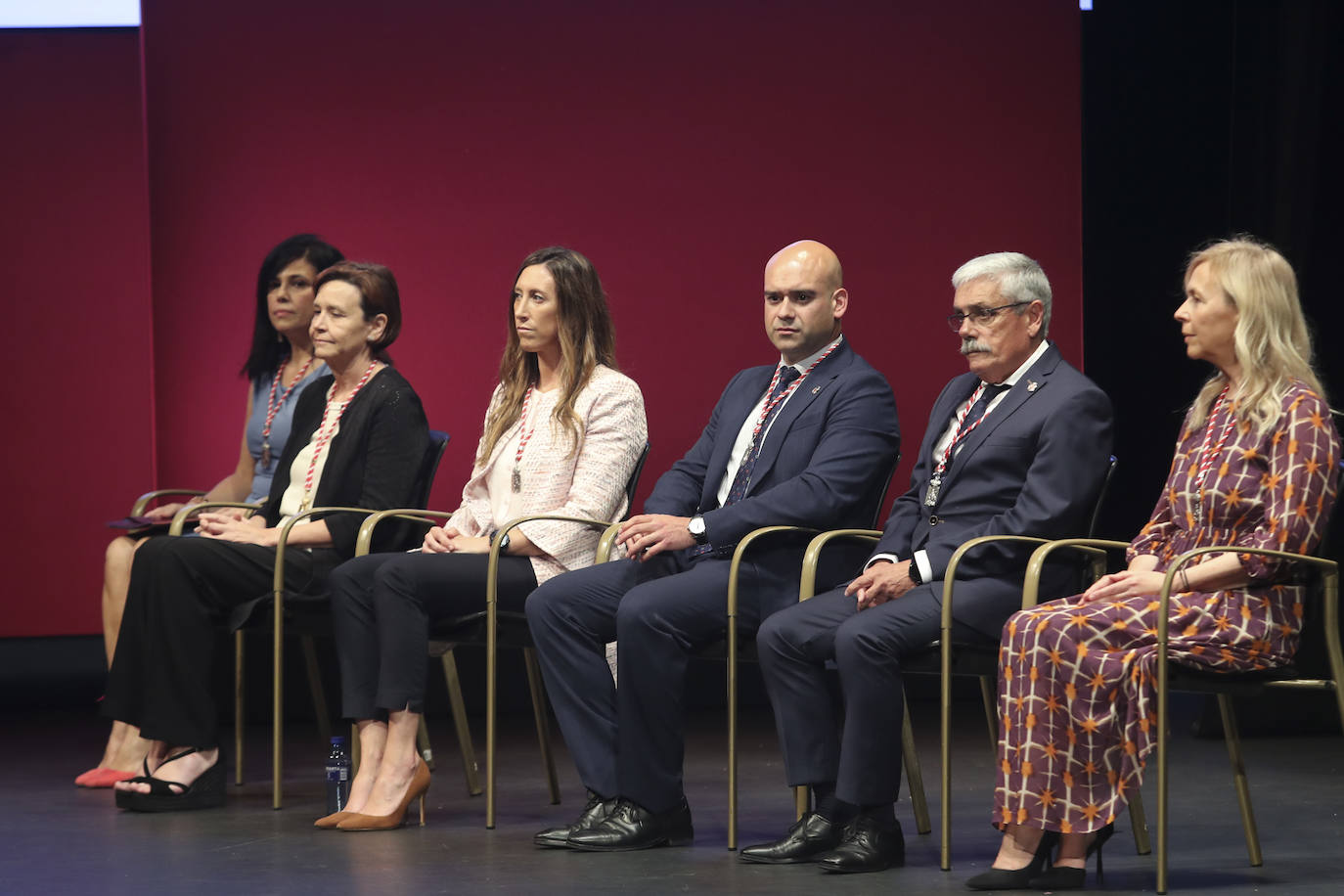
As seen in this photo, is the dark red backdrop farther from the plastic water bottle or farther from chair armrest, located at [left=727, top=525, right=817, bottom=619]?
chair armrest, located at [left=727, top=525, right=817, bottom=619]

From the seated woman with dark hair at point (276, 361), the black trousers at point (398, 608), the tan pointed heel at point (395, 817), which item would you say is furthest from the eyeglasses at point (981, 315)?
the seated woman with dark hair at point (276, 361)

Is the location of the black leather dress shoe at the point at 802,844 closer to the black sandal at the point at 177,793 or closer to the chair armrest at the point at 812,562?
the chair armrest at the point at 812,562

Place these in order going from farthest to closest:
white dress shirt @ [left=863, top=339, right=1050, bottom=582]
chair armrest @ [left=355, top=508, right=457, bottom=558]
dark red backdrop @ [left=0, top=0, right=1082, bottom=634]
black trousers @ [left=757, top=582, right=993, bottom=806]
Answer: dark red backdrop @ [left=0, top=0, right=1082, bottom=634]
chair armrest @ [left=355, top=508, right=457, bottom=558]
white dress shirt @ [left=863, top=339, right=1050, bottom=582]
black trousers @ [left=757, top=582, right=993, bottom=806]

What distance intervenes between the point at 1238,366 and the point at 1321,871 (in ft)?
3.20

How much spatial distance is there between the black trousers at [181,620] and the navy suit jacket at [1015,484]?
5.17 ft

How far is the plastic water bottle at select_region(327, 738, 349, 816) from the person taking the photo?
13.2 feet

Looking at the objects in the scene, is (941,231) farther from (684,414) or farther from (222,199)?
(222,199)

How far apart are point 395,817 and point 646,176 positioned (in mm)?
2777

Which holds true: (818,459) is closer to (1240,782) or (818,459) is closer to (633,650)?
(633,650)

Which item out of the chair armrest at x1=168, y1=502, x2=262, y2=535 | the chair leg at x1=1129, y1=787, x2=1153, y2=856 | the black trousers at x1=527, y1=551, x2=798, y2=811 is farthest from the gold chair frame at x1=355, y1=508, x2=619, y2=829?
the chair leg at x1=1129, y1=787, x2=1153, y2=856

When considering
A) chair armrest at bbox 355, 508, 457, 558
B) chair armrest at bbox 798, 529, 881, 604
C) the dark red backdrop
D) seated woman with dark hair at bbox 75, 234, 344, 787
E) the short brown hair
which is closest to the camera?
chair armrest at bbox 798, 529, 881, 604

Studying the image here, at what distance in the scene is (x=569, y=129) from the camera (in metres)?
5.96

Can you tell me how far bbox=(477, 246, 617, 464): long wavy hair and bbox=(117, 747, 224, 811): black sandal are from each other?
100 centimetres

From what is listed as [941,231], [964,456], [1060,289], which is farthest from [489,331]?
[964,456]
